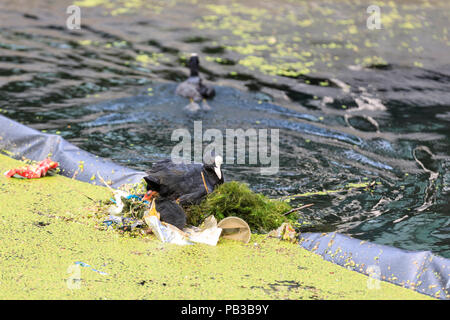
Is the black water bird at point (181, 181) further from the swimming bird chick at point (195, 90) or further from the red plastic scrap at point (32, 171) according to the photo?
the swimming bird chick at point (195, 90)

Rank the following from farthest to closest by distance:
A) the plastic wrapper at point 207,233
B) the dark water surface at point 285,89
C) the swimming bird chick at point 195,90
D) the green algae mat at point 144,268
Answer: the swimming bird chick at point 195,90 < the dark water surface at point 285,89 < the plastic wrapper at point 207,233 < the green algae mat at point 144,268

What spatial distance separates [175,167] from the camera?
3.74 metres

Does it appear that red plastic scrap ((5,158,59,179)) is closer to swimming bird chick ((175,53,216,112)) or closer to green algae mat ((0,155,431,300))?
green algae mat ((0,155,431,300))

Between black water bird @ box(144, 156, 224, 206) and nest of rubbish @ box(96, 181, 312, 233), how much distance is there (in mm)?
62

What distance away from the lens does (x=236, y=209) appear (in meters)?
3.69

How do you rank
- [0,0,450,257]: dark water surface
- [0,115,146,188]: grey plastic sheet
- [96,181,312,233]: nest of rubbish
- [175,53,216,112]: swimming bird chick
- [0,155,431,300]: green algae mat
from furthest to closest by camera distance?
[175,53,216,112]: swimming bird chick, [0,0,450,257]: dark water surface, [0,115,146,188]: grey plastic sheet, [96,181,312,233]: nest of rubbish, [0,155,431,300]: green algae mat

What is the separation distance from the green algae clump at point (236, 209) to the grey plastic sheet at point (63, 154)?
0.87 meters

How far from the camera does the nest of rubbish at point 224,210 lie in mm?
3631

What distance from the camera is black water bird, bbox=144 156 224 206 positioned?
366 centimetres

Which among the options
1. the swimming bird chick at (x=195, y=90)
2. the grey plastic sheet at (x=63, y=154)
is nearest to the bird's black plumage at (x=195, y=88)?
the swimming bird chick at (x=195, y=90)

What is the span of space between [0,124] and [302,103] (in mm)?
3805

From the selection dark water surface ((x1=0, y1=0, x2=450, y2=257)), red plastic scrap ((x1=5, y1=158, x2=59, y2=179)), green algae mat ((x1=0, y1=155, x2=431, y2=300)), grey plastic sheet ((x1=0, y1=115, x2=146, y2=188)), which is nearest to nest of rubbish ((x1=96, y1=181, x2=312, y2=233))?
green algae mat ((x1=0, y1=155, x2=431, y2=300))

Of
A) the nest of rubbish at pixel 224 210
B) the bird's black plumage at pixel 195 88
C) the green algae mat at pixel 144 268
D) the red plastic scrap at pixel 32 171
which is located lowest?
the green algae mat at pixel 144 268
